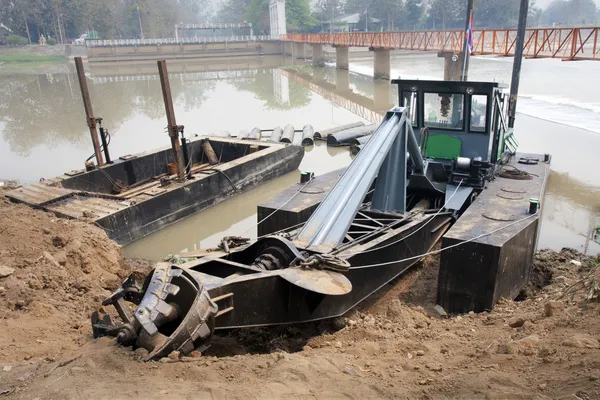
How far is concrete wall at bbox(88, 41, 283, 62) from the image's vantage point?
187 ft

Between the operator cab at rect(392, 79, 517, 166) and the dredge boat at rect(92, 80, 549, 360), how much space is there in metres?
0.02

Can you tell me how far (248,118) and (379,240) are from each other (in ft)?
59.2

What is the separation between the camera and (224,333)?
457cm

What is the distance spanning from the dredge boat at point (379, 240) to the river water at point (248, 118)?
238 cm

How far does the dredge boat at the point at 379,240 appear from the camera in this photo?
3707 mm

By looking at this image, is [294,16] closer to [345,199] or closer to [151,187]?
[151,187]

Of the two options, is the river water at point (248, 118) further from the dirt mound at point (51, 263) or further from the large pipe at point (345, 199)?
the large pipe at point (345, 199)

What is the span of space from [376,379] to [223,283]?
4.66 feet

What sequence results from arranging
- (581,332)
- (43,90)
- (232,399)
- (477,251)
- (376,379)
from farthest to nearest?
(43,90)
(477,251)
(581,332)
(376,379)
(232,399)

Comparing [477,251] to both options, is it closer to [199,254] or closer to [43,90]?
[199,254]

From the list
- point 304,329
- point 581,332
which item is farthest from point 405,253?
point 581,332

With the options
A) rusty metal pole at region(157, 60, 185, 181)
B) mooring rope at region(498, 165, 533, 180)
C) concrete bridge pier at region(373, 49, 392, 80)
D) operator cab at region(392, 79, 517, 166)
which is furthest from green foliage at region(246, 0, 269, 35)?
mooring rope at region(498, 165, 533, 180)

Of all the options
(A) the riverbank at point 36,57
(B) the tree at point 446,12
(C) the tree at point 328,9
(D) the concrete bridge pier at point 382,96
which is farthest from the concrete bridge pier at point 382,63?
(C) the tree at point 328,9

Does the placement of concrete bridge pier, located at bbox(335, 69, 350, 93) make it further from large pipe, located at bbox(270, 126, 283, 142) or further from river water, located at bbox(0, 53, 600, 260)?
large pipe, located at bbox(270, 126, 283, 142)
